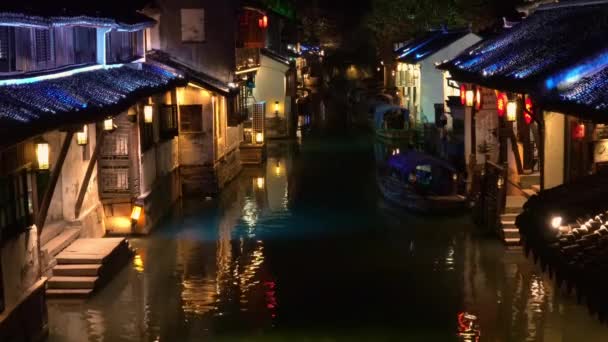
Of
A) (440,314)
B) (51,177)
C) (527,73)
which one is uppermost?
(527,73)

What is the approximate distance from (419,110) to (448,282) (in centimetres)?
3748

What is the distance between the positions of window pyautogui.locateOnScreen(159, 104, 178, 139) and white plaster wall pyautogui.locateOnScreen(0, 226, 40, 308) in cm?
1483

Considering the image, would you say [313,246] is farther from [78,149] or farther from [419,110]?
[419,110]

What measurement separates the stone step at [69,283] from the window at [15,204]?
11.3 feet

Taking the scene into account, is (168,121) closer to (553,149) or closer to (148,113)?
(148,113)

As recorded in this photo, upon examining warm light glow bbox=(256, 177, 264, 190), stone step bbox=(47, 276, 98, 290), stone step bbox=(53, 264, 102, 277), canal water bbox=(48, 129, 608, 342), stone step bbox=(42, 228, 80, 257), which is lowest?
canal water bbox=(48, 129, 608, 342)

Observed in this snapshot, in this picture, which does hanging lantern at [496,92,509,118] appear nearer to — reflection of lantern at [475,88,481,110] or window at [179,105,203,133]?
reflection of lantern at [475,88,481,110]

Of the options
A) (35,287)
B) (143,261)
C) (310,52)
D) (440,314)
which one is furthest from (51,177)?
(310,52)

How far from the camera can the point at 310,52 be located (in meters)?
93.1

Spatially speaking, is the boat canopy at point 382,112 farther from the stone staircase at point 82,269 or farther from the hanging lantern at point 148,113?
the stone staircase at point 82,269

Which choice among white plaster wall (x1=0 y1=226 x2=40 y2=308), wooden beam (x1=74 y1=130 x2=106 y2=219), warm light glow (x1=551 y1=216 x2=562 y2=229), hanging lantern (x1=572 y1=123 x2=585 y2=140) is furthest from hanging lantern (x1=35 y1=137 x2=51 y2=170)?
hanging lantern (x1=572 y1=123 x2=585 y2=140)

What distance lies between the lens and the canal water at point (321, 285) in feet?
61.6

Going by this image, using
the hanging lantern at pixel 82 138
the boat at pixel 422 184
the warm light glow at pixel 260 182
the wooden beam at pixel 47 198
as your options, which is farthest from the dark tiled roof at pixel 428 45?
the wooden beam at pixel 47 198

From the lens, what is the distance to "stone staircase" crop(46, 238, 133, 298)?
21.4 meters
